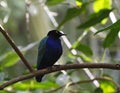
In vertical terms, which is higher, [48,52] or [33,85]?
[48,52]

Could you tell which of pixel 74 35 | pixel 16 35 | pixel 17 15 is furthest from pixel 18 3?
pixel 74 35

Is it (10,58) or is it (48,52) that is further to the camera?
(10,58)

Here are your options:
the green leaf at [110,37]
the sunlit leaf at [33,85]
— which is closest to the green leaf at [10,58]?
the sunlit leaf at [33,85]

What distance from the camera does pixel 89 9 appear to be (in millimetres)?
4395

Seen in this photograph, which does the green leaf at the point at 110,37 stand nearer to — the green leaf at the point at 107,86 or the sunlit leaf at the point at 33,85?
the green leaf at the point at 107,86

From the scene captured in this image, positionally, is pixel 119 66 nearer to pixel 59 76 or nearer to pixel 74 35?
pixel 59 76

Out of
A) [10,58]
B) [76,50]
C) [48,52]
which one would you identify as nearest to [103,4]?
[76,50]

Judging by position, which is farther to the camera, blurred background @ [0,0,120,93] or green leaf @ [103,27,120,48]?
blurred background @ [0,0,120,93]

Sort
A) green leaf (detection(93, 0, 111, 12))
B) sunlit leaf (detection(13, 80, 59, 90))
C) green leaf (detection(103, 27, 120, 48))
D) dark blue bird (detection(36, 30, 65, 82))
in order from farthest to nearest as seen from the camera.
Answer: green leaf (detection(93, 0, 111, 12))
sunlit leaf (detection(13, 80, 59, 90))
dark blue bird (detection(36, 30, 65, 82))
green leaf (detection(103, 27, 120, 48))

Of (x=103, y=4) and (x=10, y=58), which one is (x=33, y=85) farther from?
(x=103, y=4)

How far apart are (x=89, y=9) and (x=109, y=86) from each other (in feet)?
5.59

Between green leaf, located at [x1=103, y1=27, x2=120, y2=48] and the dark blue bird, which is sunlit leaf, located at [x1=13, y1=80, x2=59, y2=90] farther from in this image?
green leaf, located at [x1=103, y1=27, x2=120, y2=48]

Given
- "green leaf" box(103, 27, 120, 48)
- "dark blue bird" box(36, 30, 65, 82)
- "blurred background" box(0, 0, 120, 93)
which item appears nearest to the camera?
"green leaf" box(103, 27, 120, 48)

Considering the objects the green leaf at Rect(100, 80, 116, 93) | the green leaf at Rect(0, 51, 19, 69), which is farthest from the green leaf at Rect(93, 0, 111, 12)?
the green leaf at Rect(0, 51, 19, 69)
